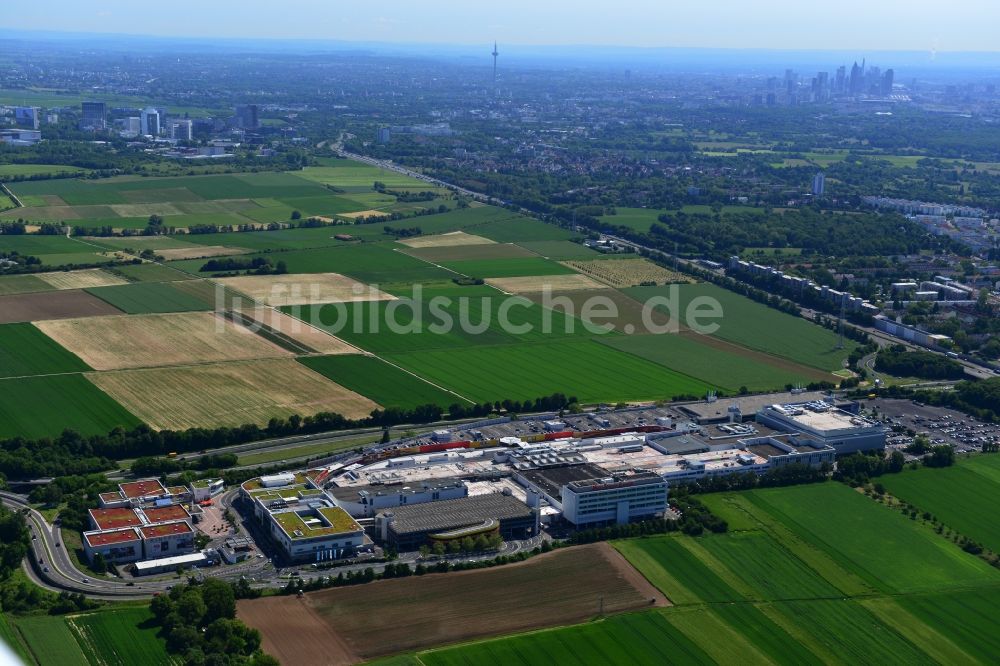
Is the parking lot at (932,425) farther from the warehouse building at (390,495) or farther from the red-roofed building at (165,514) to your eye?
the red-roofed building at (165,514)

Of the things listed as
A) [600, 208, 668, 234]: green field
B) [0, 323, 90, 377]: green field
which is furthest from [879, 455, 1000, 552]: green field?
[600, 208, 668, 234]: green field

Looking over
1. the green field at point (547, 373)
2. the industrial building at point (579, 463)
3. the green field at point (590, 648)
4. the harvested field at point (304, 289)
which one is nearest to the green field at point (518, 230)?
the harvested field at point (304, 289)

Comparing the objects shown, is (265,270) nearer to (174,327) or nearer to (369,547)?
(174,327)

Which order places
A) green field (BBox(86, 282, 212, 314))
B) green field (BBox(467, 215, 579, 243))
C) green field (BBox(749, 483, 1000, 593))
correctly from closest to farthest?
green field (BBox(749, 483, 1000, 593))
green field (BBox(86, 282, 212, 314))
green field (BBox(467, 215, 579, 243))

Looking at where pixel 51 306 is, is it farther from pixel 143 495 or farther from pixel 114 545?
pixel 114 545

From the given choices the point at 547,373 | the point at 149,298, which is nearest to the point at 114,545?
the point at 547,373

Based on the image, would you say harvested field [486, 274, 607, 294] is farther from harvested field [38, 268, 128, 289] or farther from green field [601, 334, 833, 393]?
harvested field [38, 268, 128, 289]
